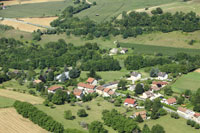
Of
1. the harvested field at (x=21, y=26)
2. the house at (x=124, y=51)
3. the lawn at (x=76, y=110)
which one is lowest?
the lawn at (x=76, y=110)

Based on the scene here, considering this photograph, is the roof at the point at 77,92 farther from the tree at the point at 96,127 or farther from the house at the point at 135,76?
the tree at the point at 96,127

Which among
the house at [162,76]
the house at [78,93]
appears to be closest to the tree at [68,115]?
the house at [78,93]

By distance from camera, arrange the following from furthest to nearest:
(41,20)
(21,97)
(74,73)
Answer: (41,20) → (74,73) → (21,97)

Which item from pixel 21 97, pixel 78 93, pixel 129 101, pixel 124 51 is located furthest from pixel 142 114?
pixel 124 51

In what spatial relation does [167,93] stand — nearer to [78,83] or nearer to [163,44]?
[78,83]

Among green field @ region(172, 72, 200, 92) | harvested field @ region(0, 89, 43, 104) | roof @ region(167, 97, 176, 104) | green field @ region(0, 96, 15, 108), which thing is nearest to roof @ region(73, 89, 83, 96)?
harvested field @ region(0, 89, 43, 104)

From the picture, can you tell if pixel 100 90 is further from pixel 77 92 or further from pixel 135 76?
pixel 135 76
